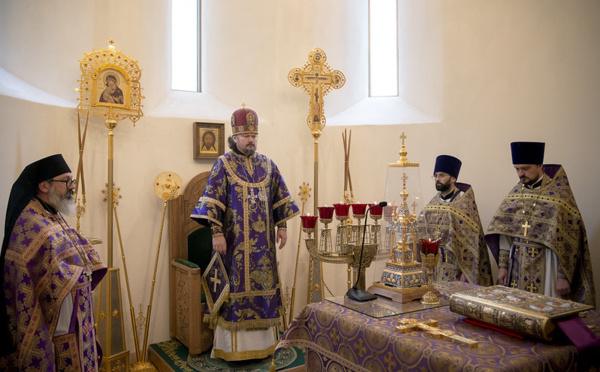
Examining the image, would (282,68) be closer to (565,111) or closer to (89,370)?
(565,111)

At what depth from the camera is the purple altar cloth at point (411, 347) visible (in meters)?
1.88

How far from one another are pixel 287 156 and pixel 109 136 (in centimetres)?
219

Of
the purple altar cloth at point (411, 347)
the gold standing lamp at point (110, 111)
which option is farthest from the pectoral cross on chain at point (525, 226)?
the gold standing lamp at point (110, 111)

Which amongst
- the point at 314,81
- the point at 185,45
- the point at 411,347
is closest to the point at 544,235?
the point at 411,347

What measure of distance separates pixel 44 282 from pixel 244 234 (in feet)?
5.94

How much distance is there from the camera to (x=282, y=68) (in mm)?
5938

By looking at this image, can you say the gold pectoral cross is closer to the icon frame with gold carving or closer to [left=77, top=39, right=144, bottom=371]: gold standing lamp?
the icon frame with gold carving

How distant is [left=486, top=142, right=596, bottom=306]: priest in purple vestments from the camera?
386 centimetres

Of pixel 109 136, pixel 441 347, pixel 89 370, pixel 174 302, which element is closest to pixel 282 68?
pixel 109 136

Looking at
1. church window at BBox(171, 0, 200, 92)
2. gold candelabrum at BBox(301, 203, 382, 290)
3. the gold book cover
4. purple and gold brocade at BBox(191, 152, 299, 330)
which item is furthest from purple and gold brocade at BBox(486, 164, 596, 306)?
church window at BBox(171, 0, 200, 92)

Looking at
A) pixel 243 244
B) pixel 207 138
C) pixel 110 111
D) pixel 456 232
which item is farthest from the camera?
pixel 207 138

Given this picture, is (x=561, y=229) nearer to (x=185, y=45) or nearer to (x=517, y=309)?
(x=517, y=309)

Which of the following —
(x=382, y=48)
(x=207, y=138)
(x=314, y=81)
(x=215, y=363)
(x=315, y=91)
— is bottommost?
(x=215, y=363)

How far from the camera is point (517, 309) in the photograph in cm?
210
